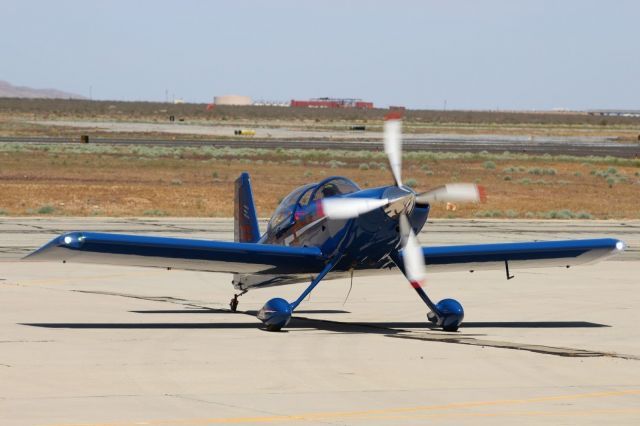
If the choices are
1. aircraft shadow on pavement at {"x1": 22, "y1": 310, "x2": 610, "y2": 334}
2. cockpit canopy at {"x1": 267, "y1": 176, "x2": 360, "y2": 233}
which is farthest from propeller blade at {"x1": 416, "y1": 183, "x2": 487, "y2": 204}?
aircraft shadow on pavement at {"x1": 22, "y1": 310, "x2": 610, "y2": 334}

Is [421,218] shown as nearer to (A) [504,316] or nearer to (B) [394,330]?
(B) [394,330]

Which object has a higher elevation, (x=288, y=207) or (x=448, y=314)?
(x=288, y=207)

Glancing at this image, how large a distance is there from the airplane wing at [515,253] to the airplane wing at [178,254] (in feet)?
7.73

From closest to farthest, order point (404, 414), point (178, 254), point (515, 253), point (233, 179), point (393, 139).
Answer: point (404, 414)
point (178, 254)
point (393, 139)
point (515, 253)
point (233, 179)

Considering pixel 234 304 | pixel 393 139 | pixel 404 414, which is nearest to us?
pixel 404 414

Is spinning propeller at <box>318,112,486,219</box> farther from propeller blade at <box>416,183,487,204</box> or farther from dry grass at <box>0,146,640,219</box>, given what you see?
dry grass at <box>0,146,640,219</box>

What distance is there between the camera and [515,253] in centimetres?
2095

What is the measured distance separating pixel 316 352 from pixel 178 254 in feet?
10.2

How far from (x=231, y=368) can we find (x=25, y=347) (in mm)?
3206

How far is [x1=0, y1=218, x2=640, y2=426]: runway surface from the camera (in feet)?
42.2

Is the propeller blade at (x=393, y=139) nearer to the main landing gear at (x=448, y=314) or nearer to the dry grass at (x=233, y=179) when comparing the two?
the main landing gear at (x=448, y=314)

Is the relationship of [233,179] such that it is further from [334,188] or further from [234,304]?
[334,188]

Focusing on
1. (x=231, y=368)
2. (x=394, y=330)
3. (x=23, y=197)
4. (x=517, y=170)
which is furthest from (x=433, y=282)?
(x=517, y=170)

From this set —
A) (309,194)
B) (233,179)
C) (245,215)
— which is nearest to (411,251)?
(309,194)
